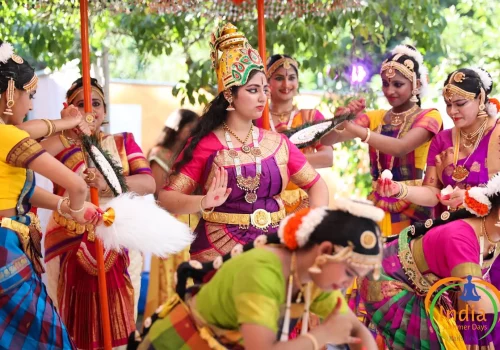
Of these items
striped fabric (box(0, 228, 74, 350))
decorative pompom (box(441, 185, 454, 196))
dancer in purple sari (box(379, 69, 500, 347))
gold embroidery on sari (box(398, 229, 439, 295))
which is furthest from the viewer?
dancer in purple sari (box(379, 69, 500, 347))

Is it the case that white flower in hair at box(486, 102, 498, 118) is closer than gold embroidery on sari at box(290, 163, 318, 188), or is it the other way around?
gold embroidery on sari at box(290, 163, 318, 188)

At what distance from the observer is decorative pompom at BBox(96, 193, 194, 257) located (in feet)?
12.3

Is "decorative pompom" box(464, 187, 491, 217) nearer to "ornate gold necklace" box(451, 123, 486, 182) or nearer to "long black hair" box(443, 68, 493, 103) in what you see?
"ornate gold necklace" box(451, 123, 486, 182)

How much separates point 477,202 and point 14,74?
211cm

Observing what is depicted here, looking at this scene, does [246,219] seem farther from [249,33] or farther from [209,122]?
[249,33]

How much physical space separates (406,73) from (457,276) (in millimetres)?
1839

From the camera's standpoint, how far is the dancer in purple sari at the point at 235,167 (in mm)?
3873

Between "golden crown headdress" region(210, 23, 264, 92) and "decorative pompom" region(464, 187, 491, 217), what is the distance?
1128mm

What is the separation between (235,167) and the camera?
12.7ft

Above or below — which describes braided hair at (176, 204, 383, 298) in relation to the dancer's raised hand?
above

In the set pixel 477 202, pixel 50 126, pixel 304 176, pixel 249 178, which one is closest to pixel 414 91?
pixel 304 176

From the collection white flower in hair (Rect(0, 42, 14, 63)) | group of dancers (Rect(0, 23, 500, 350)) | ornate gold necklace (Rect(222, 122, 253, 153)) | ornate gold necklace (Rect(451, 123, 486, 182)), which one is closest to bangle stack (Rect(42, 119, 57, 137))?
group of dancers (Rect(0, 23, 500, 350))

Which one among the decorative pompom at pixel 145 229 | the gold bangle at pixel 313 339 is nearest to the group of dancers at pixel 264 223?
the gold bangle at pixel 313 339

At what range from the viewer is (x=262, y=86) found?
3982 mm
